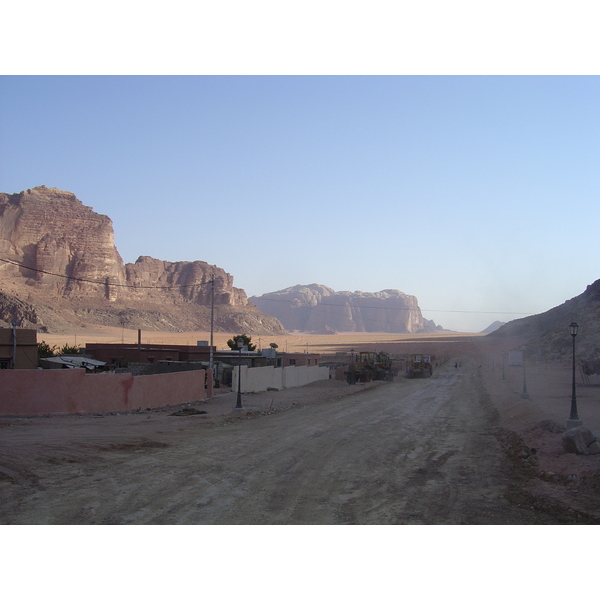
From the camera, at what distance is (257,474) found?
11727 mm

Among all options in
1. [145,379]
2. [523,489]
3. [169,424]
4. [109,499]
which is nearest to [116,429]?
[169,424]

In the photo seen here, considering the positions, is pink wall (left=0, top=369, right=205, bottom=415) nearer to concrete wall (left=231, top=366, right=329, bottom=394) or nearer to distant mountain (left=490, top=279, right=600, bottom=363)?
concrete wall (left=231, top=366, right=329, bottom=394)

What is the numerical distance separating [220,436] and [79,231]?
14301 cm

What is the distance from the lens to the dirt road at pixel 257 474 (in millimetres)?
8836

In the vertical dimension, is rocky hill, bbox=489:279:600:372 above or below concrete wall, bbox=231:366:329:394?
above

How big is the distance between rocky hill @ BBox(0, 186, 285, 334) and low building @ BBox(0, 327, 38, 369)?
3135 inches

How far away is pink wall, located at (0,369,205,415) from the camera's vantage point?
21078mm

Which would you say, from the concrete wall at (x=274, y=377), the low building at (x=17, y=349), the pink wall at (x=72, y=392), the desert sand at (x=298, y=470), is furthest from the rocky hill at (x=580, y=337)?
the low building at (x=17, y=349)

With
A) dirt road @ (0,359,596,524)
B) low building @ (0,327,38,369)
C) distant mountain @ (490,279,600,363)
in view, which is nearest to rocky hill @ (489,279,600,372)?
distant mountain @ (490,279,600,363)

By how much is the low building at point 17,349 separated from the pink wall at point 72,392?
8515mm

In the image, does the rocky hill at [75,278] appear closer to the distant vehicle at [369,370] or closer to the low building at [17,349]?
the distant vehicle at [369,370]

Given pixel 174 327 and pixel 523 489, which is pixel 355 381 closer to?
pixel 523 489

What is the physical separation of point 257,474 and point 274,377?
2722 centimetres

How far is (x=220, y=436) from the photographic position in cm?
1750
